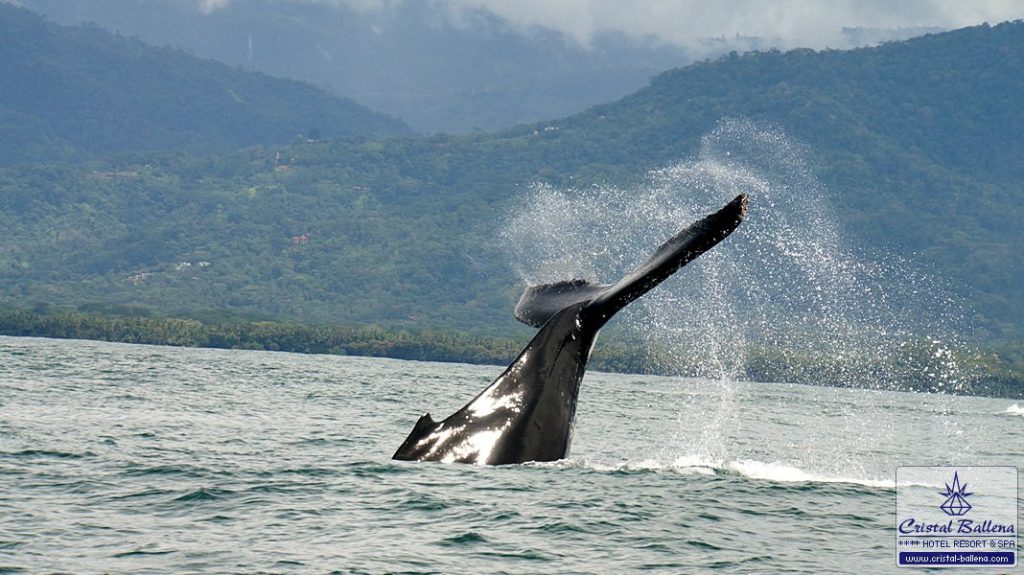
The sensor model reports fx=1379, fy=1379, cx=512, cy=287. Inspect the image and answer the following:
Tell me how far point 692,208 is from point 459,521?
182m

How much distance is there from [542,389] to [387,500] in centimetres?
271

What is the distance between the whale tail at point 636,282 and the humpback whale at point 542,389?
2 centimetres

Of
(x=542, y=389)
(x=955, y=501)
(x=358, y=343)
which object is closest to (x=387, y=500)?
(x=542, y=389)

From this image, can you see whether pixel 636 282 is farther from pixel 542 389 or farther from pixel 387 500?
pixel 387 500

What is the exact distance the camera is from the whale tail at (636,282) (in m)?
13.7

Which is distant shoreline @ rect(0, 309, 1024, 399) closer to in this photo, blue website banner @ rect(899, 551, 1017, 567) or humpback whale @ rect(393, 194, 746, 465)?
blue website banner @ rect(899, 551, 1017, 567)

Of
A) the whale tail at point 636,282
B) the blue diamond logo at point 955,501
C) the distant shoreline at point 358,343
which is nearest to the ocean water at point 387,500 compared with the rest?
the blue diamond logo at point 955,501

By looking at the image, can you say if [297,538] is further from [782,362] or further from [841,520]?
[782,362]

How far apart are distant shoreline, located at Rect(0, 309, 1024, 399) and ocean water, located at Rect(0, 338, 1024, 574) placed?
82.1 metres

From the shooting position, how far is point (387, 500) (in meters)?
17.0

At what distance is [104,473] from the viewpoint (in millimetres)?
19062

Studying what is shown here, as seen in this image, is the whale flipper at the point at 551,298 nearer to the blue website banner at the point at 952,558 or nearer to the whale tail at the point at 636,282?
the whale tail at the point at 636,282

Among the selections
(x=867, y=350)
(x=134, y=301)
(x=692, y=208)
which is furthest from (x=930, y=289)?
(x=134, y=301)

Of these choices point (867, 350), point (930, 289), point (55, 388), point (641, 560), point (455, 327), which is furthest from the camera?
point (930, 289)
